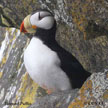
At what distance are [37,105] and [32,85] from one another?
1.79 m

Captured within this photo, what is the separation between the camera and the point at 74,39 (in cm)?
396

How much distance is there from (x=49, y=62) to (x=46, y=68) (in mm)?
91

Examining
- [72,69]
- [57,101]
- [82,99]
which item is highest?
[82,99]

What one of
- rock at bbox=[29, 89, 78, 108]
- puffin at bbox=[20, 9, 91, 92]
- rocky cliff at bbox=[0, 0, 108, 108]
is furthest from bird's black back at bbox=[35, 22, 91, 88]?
rock at bbox=[29, 89, 78, 108]

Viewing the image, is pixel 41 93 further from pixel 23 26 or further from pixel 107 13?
pixel 107 13

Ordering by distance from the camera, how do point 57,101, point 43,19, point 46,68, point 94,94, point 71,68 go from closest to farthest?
point 94,94, point 57,101, point 46,68, point 71,68, point 43,19

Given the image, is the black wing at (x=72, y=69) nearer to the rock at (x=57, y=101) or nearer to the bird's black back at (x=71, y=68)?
the bird's black back at (x=71, y=68)

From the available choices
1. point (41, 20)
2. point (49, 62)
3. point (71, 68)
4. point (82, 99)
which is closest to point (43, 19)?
point (41, 20)

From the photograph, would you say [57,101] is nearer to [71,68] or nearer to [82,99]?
[82,99]

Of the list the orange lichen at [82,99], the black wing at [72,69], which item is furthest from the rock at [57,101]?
the black wing at [72,69]

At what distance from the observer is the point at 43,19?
4125 mm

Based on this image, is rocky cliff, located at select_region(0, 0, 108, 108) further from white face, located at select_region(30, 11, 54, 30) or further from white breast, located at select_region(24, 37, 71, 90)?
white breast, located at select_region(24, 37, 71, 90)

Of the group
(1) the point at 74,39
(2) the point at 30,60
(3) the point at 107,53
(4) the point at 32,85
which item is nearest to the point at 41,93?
(4) the point at 32,85

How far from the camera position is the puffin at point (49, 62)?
386cm
